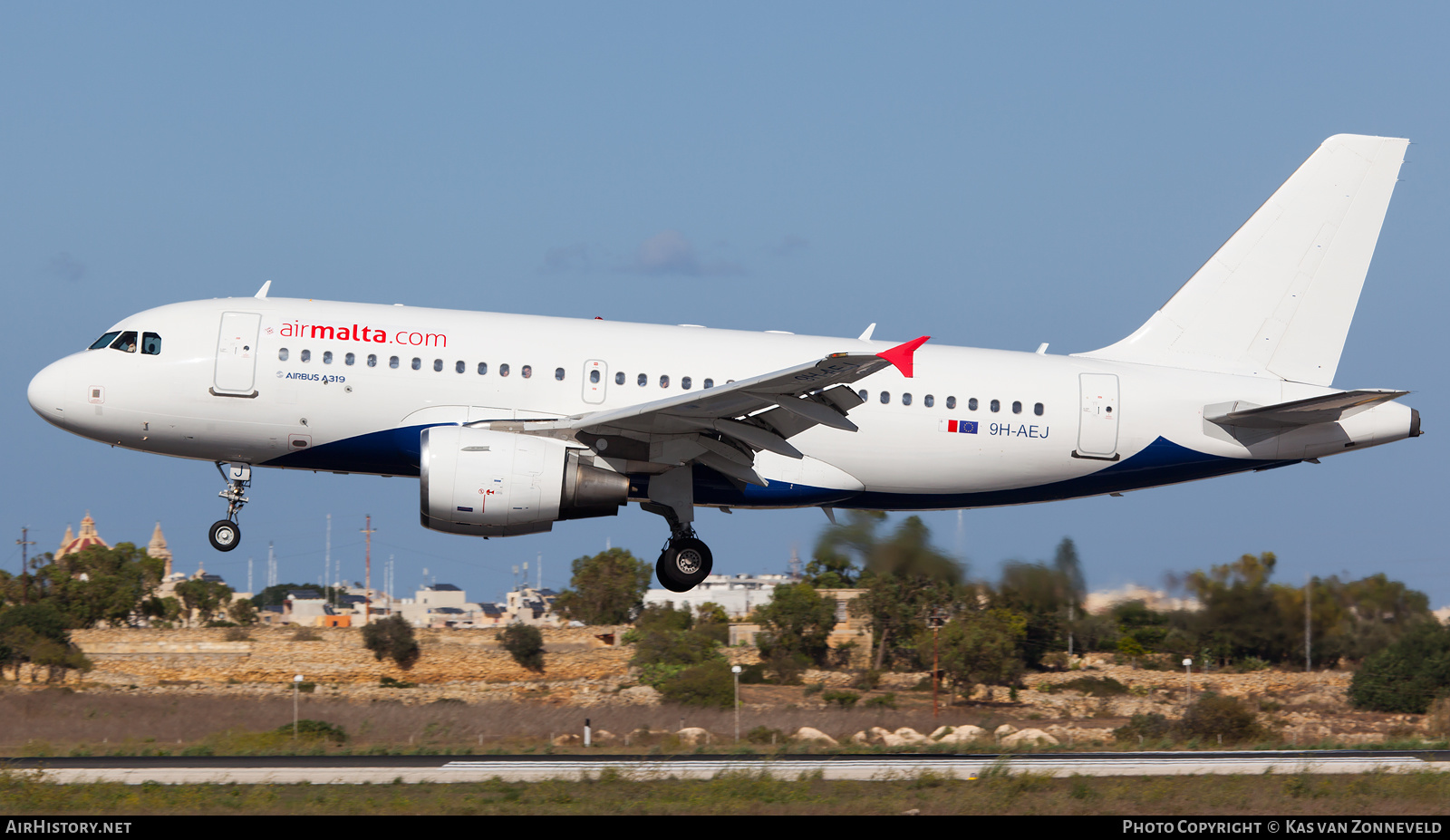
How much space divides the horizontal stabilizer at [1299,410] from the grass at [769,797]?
5800 mm

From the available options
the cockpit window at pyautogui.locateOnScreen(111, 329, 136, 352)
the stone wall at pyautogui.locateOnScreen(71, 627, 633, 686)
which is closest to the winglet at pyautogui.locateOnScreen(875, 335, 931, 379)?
the cockpit window at pyautogui.locateOnScreen(111, 329, 136, 352)

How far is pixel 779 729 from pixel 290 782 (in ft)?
47.3

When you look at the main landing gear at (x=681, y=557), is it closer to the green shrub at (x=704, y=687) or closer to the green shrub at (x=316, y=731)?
the green shrub at (x=316, y=731)

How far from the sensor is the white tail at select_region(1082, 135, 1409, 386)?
74.9 ft

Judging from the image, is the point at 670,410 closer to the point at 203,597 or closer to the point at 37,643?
the point at 37,643

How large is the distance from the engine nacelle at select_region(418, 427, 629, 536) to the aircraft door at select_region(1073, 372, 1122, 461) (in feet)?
26.5

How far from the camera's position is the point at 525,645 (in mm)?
46812

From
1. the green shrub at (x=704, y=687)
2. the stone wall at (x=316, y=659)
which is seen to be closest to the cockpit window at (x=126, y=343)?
the green shrub at (x=704, y=687)

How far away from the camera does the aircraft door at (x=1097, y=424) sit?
2134cm

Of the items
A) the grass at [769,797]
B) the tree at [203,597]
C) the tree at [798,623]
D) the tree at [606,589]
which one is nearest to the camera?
the grass at [769,797]

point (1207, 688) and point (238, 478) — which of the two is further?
point (1207, 688)
